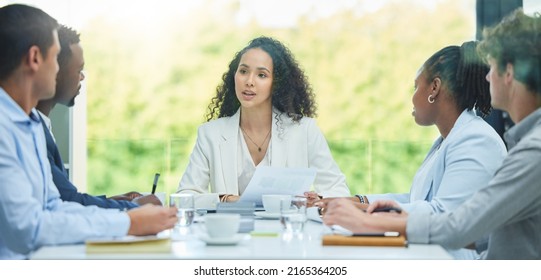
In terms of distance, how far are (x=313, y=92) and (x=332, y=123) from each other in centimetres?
66

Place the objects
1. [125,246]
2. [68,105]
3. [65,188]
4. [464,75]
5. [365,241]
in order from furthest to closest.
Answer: [68,105]
[65,188]
[464,75]
[365,241]
[125,246]

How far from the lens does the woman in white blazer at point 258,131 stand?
11.3 ft

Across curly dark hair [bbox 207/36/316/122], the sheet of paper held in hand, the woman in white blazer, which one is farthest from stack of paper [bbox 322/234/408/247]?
curly dark hair [bbox 207/36/316/122]

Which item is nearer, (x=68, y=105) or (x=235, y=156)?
(x=68, y=105)

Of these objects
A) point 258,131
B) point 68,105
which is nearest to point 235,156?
point 258,131

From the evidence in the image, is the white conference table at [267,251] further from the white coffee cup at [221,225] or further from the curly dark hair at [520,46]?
the curly dark hair at [520,46]

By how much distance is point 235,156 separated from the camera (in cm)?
346

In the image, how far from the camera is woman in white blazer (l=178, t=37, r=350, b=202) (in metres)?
3.45

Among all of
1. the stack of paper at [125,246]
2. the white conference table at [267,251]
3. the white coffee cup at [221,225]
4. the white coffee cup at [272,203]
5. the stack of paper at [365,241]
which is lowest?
the white coffee cup at [272,203]

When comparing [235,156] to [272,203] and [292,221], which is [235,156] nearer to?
[272,203]

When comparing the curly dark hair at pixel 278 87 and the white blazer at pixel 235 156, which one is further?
the curly dark hair at pixel 278 87

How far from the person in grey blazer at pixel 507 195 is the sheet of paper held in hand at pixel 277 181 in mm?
546

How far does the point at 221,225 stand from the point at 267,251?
0.40 feet

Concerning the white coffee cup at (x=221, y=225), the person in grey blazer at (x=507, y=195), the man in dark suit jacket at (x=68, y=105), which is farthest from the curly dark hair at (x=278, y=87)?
the white coffee cup at (x=221, y=225)
